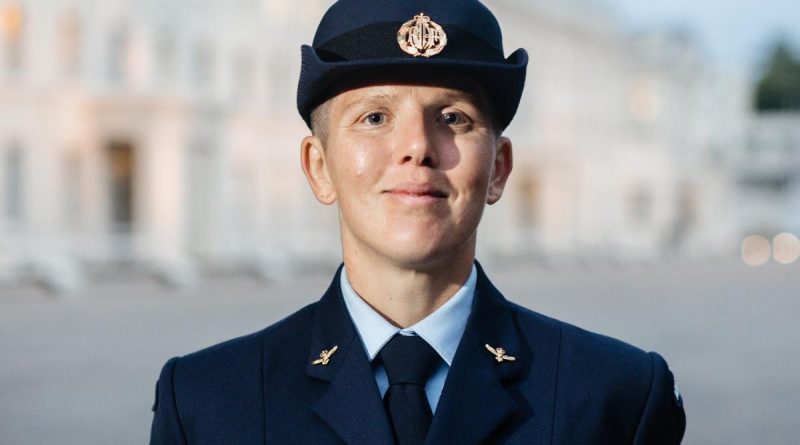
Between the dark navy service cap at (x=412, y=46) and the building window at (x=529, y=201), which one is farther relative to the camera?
the building window at (x=529, y=201)

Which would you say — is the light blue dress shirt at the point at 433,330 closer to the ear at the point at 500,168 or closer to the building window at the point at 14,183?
the ear at the point at 500,168

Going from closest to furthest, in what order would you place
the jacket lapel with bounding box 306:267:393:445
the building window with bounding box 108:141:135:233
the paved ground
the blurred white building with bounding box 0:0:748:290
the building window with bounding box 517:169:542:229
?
the jacket lapel with bounding box 306:267:393:445
the paved ground
the blurred white building with bounding box 0:0:748:290
the building window with bounding box 108:141:135:233
the building window with bounding box 517:169:542:229

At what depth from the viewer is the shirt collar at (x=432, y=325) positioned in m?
2.67

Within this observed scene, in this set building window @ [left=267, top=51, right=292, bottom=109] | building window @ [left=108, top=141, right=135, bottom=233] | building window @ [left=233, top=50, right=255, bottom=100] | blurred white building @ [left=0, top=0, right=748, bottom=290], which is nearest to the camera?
blurred white building @ [left=0, top=0, right=748, bottom=290]

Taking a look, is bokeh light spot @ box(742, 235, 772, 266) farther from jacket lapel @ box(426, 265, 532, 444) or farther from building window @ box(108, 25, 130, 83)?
jacket lapel @ box(426, 265, 532, 444)

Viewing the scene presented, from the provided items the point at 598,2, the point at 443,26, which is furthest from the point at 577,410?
the point at 598,2

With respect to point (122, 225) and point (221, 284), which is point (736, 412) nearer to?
point (221, 284)

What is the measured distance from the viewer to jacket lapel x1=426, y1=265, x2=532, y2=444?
8.47ft

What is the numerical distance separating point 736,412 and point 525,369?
1132cm

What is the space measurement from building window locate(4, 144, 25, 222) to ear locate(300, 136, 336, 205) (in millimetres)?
34193

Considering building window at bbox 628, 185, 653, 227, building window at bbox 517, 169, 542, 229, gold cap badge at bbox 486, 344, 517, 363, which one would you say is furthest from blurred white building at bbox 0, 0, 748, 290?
gold cap badge at bbox 486, 344, 517, 363

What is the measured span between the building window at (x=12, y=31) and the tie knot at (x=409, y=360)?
116 feet

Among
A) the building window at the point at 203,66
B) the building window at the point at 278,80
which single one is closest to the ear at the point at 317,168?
the building window at the point at 203,66

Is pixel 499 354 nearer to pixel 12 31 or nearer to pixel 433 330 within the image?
pixel 433 330
